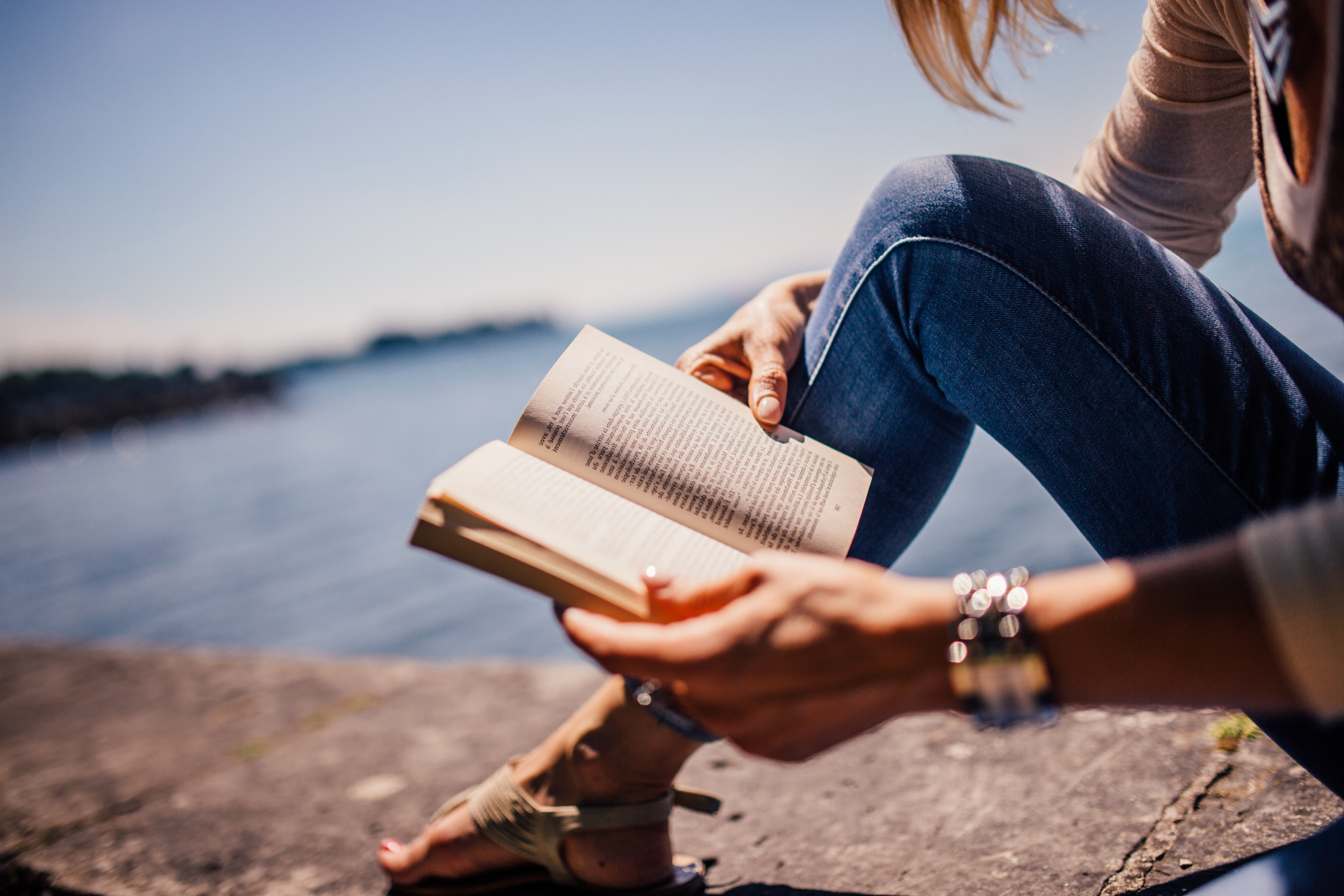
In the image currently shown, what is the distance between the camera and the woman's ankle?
3.09 feet

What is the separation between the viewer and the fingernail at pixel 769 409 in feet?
3.12

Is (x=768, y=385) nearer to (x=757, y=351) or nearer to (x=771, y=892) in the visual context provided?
(x=757, y=351)

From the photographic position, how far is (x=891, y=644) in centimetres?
54

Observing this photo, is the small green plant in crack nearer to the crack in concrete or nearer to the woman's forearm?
the crack in concrete

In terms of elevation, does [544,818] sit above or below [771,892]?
above

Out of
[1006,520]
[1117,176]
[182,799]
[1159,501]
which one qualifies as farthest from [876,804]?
[1006,520]

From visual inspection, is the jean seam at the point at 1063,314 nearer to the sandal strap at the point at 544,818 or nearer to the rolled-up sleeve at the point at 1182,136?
the rolled-up sleeve at the point at 1182,136

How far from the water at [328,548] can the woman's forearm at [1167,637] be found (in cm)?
57

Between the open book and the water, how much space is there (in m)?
0.66

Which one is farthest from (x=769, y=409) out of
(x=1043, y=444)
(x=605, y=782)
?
(x=605, y=782)

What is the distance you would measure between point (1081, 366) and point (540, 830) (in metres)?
0.96

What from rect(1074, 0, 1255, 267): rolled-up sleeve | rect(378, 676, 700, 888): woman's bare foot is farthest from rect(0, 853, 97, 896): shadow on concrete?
rect(1074, 0, 1255, 267): rolled-up sleeve

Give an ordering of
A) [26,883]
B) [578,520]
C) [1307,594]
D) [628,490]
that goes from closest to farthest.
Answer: [1307,594]
[578,520]
[628,490]
[26,883]

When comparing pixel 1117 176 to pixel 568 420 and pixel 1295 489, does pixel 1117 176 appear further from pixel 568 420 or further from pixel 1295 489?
pixel 568 420
